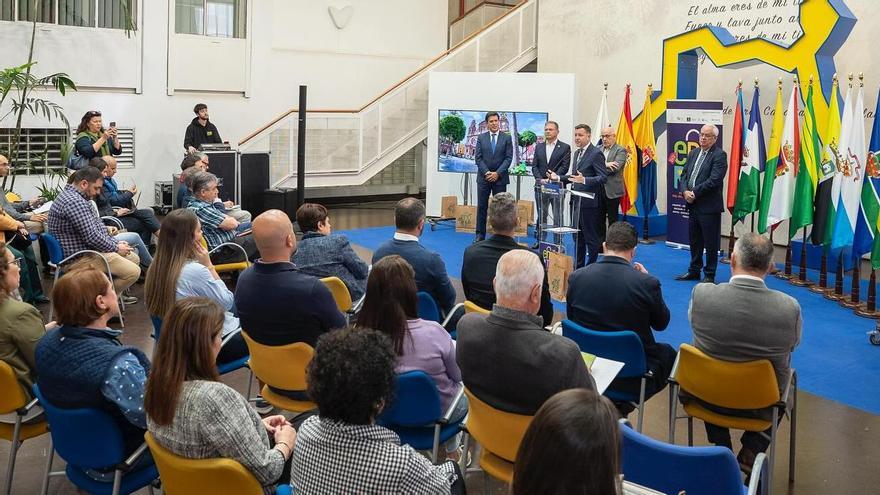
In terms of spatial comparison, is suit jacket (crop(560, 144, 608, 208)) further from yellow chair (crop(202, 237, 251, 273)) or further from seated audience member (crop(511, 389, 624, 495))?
seated audience member (crop(511, 389, 624, 495))

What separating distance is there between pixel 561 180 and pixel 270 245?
5.54 meters

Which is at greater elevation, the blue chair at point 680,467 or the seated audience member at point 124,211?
the seated audience member at point 124,211

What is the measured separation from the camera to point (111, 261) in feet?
21.9

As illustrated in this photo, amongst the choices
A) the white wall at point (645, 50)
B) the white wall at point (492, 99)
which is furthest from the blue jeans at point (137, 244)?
the white wall at point (645, 50)

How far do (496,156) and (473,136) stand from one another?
1702mm

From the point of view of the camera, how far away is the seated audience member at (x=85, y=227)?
6488mm

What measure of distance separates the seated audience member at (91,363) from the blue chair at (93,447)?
0.13 feet

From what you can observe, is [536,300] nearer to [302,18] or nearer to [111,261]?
[111,261]

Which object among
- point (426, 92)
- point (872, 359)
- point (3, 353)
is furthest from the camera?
point (426, 92)

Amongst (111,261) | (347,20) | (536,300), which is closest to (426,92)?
(347,20)

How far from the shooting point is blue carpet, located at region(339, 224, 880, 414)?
18.7 feet

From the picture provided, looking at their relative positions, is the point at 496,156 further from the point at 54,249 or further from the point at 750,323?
the point at 750,323

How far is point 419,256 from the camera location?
16.2 ft

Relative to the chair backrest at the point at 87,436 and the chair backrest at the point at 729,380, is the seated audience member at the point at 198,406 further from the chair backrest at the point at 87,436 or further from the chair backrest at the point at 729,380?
the chair backrest at the point at 729,380
